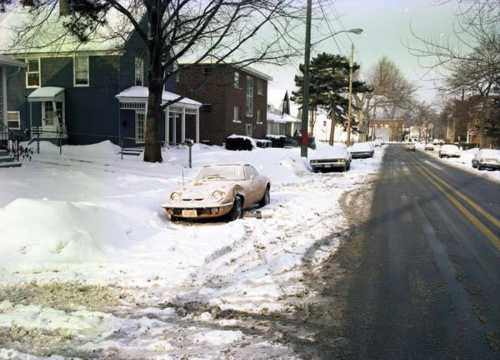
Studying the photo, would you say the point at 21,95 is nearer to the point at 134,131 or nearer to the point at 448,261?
the point at 134,131

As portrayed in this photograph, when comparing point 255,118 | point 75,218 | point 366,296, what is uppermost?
point 255,118

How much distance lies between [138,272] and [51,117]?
1027 inches

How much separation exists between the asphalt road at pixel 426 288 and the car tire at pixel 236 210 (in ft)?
8.91

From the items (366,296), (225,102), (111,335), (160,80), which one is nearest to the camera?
(111,335)

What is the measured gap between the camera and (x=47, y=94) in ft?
93.0

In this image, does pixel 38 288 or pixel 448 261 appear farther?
pixel 448 261

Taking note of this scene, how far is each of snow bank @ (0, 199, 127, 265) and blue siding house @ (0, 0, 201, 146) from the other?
812 inches

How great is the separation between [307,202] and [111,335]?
366 inches

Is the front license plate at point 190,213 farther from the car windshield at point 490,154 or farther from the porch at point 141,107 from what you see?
the car windshield at point 490,154

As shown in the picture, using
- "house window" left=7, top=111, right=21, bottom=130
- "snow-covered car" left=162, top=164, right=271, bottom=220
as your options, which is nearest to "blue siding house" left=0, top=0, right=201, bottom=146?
"house window" left=7, top=111, right=21, bottom=130

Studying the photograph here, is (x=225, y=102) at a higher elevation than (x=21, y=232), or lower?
higher

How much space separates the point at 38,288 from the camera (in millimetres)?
5836

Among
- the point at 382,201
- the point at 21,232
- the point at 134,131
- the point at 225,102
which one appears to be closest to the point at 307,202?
the point at 382,201

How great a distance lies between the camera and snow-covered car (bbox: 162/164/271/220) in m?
9.97
